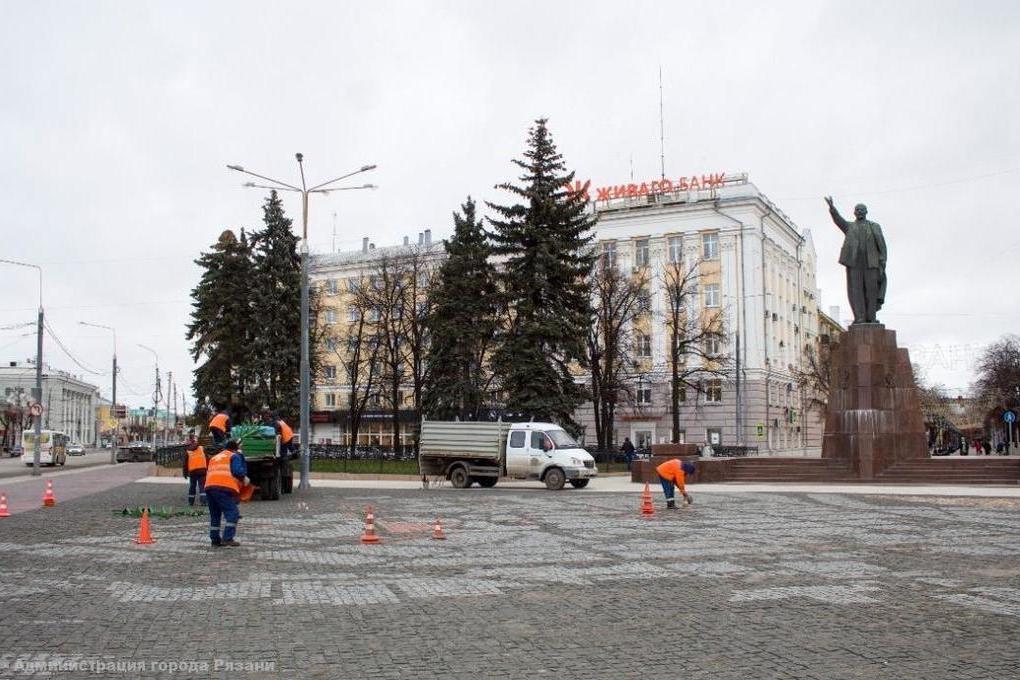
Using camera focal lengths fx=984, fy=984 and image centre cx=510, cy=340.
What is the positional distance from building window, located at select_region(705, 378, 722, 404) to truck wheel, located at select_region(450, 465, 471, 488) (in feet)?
109

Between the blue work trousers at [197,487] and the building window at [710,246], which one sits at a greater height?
the building window at [710,246]

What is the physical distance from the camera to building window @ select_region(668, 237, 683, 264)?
6725 centimetres

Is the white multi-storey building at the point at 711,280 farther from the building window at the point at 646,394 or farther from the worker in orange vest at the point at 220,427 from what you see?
the worker in orange vest at the point at 220,427

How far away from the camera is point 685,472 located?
71.9 ft

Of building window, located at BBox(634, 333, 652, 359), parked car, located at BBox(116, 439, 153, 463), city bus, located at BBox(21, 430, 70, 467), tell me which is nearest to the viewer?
city bus, located at BBox(21, 430, 70, 467)

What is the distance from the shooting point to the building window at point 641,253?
6859cm

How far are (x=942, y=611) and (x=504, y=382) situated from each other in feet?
117

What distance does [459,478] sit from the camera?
3253cm

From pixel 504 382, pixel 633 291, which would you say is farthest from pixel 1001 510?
pixel 633 291

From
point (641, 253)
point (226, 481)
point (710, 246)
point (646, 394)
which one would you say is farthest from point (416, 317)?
point (226, 481)

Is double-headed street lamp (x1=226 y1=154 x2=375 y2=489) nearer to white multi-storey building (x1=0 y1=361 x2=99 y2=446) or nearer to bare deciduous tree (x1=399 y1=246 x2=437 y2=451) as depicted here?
bare deciduous tree (x1=399 y1=246 x2=437 y2=451)

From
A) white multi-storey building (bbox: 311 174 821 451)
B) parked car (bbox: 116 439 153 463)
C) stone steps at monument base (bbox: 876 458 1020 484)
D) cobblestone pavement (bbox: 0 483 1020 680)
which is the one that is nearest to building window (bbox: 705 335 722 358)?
white multi-storey building (bbox: 311 174 821 451)

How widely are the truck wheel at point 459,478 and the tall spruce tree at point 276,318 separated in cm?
2123

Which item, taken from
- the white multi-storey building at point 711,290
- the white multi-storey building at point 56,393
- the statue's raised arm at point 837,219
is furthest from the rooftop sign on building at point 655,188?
the white multi-storey building at point 56,393
